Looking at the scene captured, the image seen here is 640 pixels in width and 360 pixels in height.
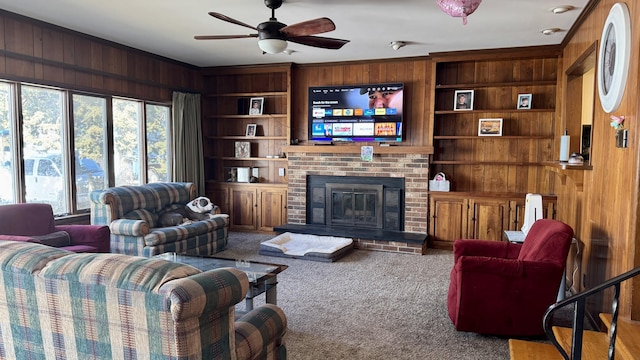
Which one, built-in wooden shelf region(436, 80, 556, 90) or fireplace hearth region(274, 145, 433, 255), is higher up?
built-in wooden shelf region(436, 80, 556, 90)

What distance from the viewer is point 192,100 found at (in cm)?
680

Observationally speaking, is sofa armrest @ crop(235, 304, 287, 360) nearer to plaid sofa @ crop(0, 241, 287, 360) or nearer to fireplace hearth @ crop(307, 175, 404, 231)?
plaid sofa @ crop(0, 241, 287, 360)

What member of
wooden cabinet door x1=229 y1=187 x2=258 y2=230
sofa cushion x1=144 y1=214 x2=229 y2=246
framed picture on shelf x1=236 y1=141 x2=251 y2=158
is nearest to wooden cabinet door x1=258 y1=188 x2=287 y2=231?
wooden cabinet door x1=229 y1=187 x2=258 y2=230

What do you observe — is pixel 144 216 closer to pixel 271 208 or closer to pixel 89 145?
pixel 89 145

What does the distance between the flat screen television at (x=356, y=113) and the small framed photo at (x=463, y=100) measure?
0.75 meters

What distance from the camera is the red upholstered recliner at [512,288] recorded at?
9.84 ft

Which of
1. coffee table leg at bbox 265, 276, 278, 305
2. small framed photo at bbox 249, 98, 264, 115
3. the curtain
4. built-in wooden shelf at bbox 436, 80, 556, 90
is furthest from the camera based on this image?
small framed photo at bbox 249, 98, 264, 115

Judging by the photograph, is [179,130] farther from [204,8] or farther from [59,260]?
[59,260]

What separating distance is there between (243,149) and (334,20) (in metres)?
3.29

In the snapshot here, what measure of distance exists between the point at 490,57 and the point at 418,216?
2.33 m

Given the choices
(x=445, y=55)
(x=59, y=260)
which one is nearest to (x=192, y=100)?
(x=445, y=55)

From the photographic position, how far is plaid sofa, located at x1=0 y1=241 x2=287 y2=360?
4.89 ft

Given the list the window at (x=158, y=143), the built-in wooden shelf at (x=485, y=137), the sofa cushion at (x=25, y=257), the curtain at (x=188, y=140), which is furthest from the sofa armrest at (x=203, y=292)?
the curtain at (x=188, y=140)

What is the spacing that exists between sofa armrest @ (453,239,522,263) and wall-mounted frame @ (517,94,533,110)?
2650 millimetres
